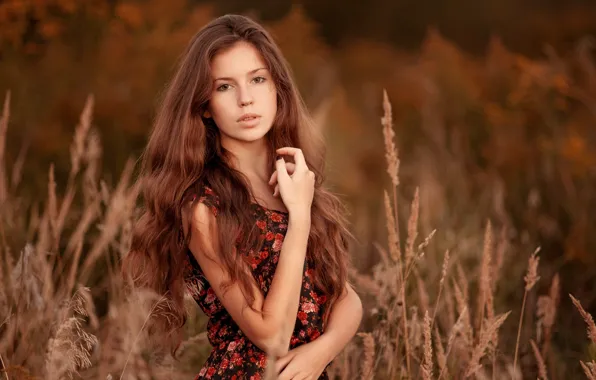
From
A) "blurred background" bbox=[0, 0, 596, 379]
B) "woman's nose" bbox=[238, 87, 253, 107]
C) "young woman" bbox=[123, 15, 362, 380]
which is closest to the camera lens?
"young woman" bbox=[123, 15, 362, 380]

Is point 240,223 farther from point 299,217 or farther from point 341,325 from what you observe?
point 341,325

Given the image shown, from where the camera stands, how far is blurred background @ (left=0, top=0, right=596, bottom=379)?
4652mm

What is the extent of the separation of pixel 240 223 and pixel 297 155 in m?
0.27

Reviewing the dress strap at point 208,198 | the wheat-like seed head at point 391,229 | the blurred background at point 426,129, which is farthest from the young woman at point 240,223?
the blurred background at point 426,129

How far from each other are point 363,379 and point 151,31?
16.7ft

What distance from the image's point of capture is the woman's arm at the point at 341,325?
2387mm

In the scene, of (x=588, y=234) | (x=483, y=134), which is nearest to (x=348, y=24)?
(x=483, y=134)

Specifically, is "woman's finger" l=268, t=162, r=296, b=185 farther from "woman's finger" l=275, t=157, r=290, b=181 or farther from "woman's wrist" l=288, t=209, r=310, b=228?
"woman's wrist" l=288, t=209, r=310, b=228

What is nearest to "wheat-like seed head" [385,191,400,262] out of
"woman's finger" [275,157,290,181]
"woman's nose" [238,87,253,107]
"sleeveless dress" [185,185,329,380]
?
"sleeveless dress" [185,185,329,380]

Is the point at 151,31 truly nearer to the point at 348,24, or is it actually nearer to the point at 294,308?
the point at 294,308

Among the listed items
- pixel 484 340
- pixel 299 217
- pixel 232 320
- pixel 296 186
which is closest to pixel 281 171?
pixel 296 186

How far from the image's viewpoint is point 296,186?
2.34m

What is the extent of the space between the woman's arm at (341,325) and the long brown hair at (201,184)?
0.13 feet

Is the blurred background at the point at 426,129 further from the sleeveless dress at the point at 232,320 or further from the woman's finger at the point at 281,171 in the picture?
the woman's finger at the point at 281,171
